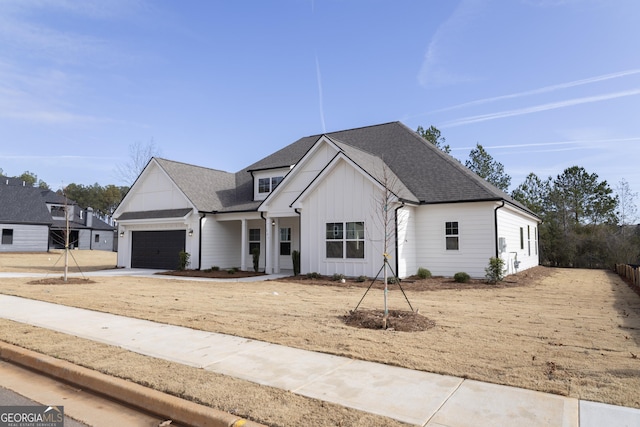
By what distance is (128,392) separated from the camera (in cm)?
442

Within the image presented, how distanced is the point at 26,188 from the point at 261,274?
3804cm

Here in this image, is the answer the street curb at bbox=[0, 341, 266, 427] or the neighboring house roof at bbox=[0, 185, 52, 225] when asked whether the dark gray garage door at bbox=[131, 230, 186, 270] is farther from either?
the neighboring house roof at bbox=[0, 185, 52, 225]

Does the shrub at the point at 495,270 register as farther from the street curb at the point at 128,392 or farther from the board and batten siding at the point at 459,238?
the street curb at the point at 128,392

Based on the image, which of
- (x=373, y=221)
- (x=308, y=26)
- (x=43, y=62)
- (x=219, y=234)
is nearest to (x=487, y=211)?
(x=373, y=221)

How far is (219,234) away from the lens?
899 inches

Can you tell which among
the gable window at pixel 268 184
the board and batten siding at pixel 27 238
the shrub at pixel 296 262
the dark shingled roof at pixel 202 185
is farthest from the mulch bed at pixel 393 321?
the board and batten siding at pixel 27 238

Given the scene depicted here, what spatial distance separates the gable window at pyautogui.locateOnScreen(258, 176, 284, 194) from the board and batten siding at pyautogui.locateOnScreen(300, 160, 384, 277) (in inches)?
189

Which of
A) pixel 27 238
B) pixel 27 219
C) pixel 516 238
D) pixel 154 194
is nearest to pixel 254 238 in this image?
pixel 154 194

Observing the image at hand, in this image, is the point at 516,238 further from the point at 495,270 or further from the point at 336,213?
the point at 336,213

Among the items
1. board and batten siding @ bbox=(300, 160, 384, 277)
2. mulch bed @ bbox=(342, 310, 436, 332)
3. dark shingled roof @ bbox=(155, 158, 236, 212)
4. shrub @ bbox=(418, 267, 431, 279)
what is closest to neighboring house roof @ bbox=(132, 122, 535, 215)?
dark shingled roof @ bbox=(155, 158, 236, 212)

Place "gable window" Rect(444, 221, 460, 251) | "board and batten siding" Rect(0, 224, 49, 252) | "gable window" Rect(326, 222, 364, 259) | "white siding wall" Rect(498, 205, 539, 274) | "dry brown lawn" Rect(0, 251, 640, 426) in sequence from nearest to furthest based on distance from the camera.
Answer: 1. "dry brown lawn" Rect(0, 251, 640, 426)
2. "gable window" Rect(326, 222, 364, 259)
3. "gable window" Rect(444, 221, 460, 251)
4. "white siding wall" Rect(498, 205, 539, 274)
5. "board and batten siding" Rect(0, 224, 49, 252)

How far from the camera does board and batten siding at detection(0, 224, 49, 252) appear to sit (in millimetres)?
38250

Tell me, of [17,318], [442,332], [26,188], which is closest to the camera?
[442,332]

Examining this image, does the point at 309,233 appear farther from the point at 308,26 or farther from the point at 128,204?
the point at 128,204
